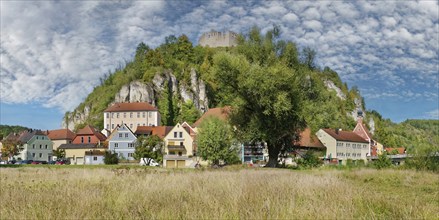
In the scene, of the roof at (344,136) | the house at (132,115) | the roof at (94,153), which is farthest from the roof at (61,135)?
the roof at (344,136)

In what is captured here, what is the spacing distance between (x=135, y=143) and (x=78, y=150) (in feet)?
74.5

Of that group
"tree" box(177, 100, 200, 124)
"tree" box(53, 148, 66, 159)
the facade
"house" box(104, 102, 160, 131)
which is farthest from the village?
the facade

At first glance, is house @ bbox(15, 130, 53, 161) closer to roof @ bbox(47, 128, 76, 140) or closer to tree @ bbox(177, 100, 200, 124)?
roof @ bbox(47, 128, 76, 140)

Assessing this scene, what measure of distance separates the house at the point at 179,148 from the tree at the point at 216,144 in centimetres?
2440

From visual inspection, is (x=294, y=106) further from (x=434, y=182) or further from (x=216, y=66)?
(x=434, y=182)

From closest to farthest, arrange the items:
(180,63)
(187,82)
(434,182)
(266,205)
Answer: (266,205) < (434,182) < (187,82) < (180,63)

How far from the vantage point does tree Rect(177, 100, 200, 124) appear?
10975 cm

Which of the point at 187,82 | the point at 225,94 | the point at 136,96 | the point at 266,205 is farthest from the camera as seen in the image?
the point at 187,82

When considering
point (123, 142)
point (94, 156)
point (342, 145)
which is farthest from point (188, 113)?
point (342, 145)

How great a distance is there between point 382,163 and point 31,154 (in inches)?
3475

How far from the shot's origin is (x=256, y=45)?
4103 centimetres

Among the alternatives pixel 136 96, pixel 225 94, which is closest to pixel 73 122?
pixel 136 96

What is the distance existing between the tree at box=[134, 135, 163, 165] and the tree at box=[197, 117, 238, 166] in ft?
63.0

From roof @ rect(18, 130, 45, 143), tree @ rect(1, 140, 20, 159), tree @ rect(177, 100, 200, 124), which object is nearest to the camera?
tree @ rect(1, 140, 20, 159)
